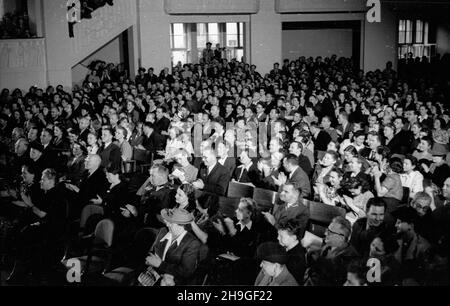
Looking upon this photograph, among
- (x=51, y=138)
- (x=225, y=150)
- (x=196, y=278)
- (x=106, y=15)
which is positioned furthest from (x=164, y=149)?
(x=106, y=15)

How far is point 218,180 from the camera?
771 centimetres

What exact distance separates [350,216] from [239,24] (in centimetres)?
1968

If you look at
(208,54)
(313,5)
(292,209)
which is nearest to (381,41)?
(313,5)

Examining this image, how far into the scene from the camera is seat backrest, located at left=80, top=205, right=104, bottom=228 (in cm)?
633

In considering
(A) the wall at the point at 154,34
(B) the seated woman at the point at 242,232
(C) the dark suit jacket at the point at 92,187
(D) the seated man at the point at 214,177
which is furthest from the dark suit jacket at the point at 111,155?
(A) the wall at the point at 154,34

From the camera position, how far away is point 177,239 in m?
5.11

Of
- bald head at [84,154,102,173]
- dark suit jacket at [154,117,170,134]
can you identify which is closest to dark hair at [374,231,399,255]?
bald head at [84,154,102,173]

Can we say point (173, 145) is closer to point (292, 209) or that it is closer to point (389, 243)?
point (292, 209)

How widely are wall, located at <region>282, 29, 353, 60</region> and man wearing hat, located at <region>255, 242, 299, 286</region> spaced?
21871 millimetres

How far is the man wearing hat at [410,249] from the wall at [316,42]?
2099cm

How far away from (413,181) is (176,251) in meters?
3.38

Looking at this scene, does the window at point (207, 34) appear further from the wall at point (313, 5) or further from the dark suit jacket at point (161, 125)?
the dark suit jacket at point (161, 125)

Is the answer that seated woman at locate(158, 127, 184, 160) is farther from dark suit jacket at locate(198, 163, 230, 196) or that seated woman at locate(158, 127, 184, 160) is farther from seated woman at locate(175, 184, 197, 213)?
seated woman at locate(175, 184, 197, 213)

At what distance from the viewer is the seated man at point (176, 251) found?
4.81 metres
